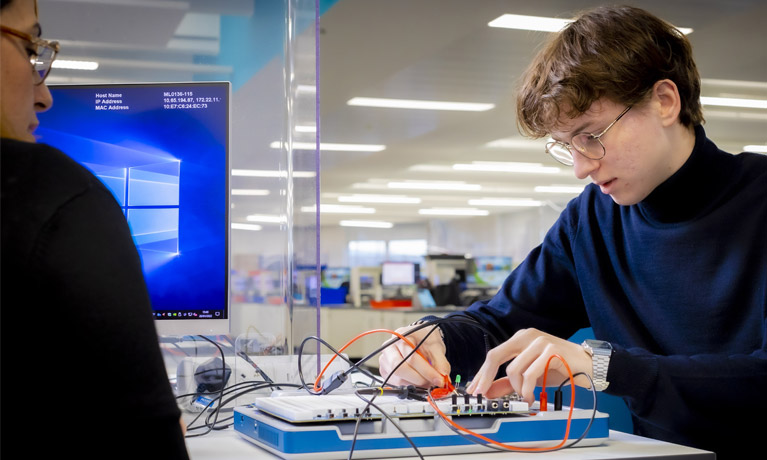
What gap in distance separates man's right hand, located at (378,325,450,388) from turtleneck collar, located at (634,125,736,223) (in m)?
0.48

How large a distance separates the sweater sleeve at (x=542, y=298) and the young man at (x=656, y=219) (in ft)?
0.33

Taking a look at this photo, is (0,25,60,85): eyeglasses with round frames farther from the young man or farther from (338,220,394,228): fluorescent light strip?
(338,220,394,228): fluorescent light strip

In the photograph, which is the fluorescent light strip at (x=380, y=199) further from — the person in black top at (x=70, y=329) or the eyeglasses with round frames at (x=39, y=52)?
the person in black top at (x=70, y=329)

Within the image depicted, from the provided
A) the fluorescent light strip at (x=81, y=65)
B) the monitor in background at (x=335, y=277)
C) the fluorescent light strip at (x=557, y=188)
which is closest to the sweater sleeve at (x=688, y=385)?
the fluorescent light strip at (x=81, y=65)

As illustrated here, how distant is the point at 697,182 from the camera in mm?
1265

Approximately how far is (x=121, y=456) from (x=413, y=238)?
19763mm

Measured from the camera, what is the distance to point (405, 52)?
5.62 m

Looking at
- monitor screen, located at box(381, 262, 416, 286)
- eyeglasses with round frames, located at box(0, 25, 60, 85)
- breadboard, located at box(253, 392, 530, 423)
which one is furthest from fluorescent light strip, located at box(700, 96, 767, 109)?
eyeglasses with round frames, located at box(0, 25, 60, 85)

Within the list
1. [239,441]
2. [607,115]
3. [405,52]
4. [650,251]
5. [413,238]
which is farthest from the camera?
[413,238]

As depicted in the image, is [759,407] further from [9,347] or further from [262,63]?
[262,63]

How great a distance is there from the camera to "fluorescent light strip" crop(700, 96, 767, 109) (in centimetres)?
702

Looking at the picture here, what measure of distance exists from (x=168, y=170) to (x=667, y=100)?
2.91 ft

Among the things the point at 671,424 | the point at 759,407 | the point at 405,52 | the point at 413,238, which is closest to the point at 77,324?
the point at 671,424

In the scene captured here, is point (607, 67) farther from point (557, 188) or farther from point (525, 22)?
point (557, 188)
